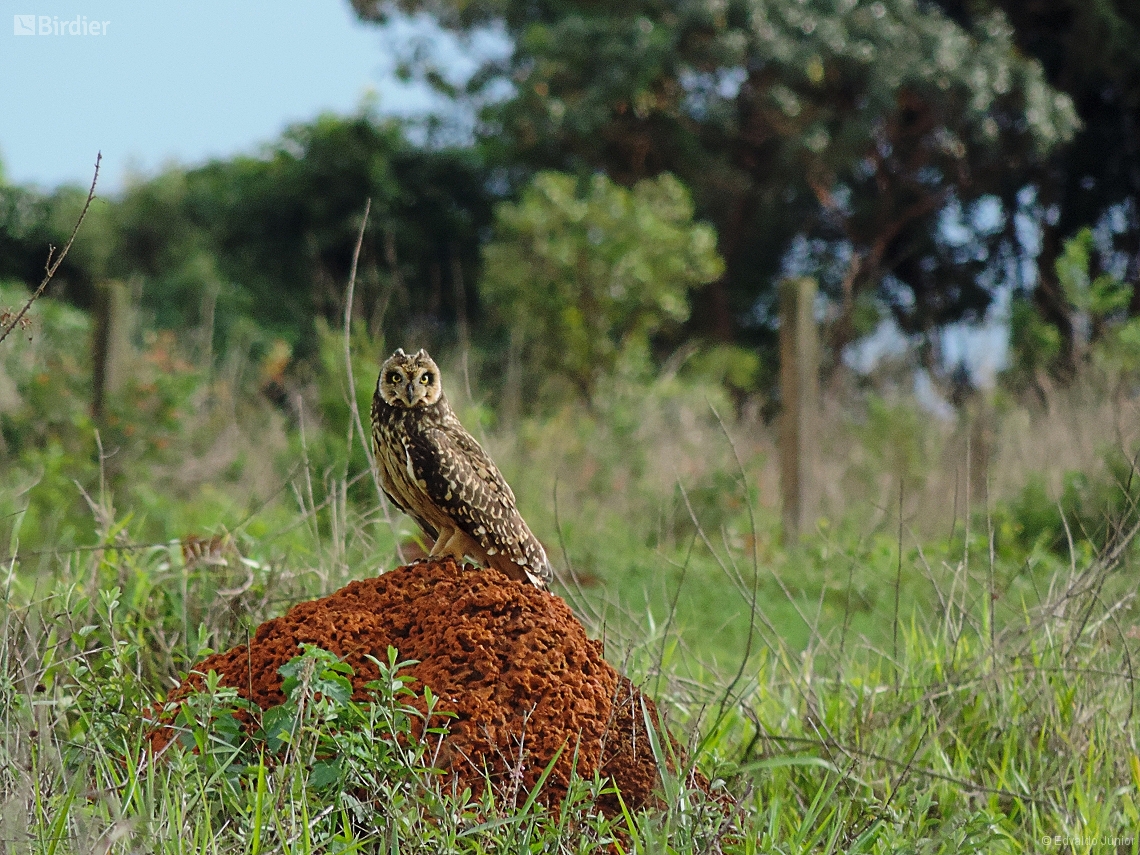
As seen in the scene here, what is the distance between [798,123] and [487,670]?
1648 centimetres

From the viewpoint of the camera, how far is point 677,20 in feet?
57.6

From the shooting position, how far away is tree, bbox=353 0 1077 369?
1756 centimetres

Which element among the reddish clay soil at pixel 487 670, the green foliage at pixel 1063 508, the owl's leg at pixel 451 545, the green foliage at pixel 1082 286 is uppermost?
the green foliage at pixel 1082 286

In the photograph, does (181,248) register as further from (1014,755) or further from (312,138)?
(1014,755)

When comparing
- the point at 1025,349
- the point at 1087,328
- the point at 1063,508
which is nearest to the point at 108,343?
the point at 1063,508

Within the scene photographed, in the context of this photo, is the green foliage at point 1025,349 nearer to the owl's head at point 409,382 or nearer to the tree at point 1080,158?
the tree at point 1080,158

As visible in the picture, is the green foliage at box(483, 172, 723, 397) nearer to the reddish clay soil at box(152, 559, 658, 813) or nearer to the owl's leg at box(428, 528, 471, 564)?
the owl's leg at box(428, 528, 471, 564)

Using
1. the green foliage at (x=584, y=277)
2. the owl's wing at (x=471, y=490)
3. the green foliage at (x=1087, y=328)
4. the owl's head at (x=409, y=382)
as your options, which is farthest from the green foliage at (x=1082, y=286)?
the owl's head at (x=409, y=382)

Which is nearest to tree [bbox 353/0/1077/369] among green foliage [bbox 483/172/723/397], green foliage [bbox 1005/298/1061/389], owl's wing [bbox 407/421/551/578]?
green foliage [bbox 1005/298/1061/389]

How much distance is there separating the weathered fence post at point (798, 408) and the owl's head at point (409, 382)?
5.85m

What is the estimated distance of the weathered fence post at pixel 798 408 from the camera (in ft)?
29.3

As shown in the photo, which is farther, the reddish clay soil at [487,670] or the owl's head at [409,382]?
the owl's head at [409,382]

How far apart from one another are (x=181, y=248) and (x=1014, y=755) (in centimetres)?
2109

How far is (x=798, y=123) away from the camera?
18.4 m
